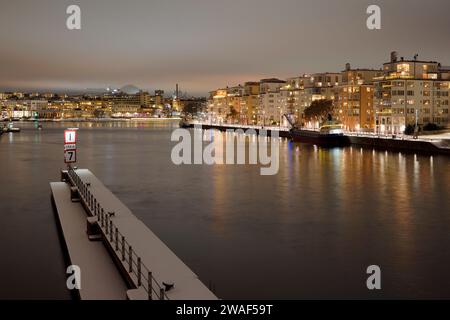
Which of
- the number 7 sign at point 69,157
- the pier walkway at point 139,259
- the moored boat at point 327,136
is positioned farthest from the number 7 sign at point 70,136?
the moored boat at point 327,136

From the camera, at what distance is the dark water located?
921 centimetres

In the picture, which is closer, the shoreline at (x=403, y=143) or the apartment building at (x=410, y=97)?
the shoreline at (x=403, y=143)

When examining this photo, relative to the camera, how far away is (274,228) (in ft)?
43.8

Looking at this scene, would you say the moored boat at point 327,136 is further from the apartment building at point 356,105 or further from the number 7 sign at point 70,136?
the number 7 sign at point 70,136

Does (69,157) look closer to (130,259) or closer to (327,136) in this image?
(130,259)

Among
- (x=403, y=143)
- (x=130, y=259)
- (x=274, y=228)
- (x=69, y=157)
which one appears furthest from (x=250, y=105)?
(x=130, y=259)

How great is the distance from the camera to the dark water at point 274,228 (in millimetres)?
9211

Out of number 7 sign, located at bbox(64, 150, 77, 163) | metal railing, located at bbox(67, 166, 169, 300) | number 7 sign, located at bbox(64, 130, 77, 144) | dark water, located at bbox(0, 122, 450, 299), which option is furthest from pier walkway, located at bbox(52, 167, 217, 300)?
number 7 sign, located at bbox(64, 150, 77, 163)

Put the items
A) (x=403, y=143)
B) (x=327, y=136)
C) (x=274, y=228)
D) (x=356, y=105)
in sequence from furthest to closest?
(x=356, y=105)
(x=327, y=136)
(x=403, y=143)
(x=274, y=228)

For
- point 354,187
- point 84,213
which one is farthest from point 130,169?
point 84,213

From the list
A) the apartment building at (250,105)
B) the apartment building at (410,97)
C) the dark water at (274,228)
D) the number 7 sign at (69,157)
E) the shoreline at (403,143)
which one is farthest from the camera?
the apartment building at (250,105)

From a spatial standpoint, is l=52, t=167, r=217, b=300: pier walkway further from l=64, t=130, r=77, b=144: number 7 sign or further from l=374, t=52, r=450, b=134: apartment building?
l=374, t=52, r=450, b=134: apartment building

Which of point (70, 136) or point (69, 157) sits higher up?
point (70, 136)
